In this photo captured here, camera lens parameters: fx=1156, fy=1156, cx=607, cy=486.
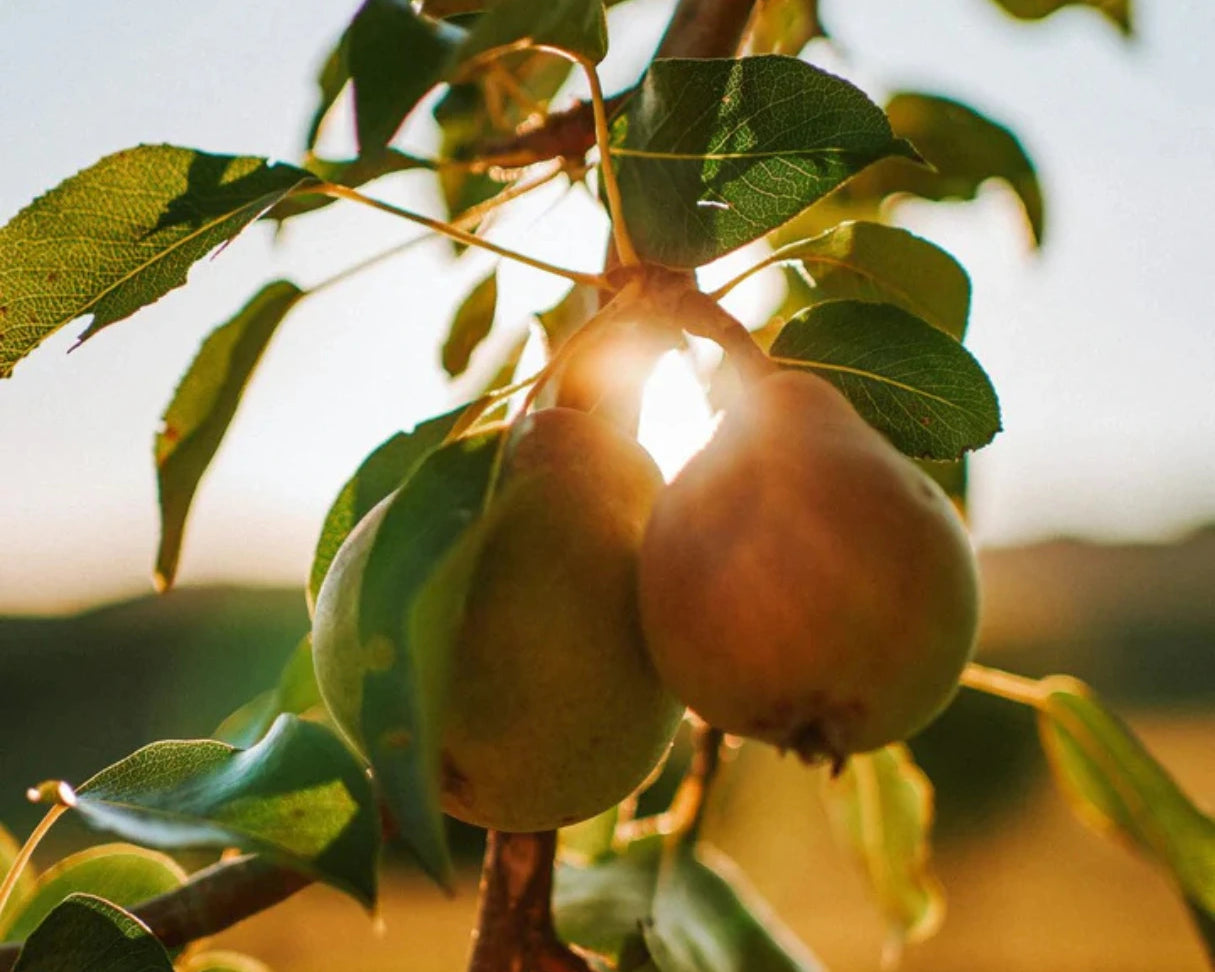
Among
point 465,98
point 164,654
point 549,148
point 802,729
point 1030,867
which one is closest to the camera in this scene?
point 802,729

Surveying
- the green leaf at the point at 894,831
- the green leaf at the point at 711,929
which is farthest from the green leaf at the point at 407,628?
the green leaf at the point at 894,831

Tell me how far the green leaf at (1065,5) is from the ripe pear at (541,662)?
623mm

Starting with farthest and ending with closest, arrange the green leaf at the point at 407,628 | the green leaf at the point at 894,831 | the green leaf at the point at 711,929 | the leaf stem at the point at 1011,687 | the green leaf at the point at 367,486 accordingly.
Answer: the green leaf at the point at 894,831, the leaf stem at the point at 1011,687, the green leaf at the point at 711,929, the green leaf at the point at 367,486, the green leaf at the point at 407,628

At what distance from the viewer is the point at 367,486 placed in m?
0.51

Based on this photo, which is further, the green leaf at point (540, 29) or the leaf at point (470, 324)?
the leaf at point (470, 324)

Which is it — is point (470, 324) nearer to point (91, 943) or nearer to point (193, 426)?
point (193, 426)

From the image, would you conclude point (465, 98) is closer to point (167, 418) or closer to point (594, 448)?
point (167, 418)

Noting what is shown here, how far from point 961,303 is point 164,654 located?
16.2 feet

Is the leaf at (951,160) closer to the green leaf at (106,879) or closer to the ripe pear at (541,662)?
the ripe pear at (541,662)

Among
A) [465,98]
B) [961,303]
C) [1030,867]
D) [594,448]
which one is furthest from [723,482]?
[1030,867]

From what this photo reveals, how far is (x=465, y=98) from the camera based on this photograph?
0.77 metres

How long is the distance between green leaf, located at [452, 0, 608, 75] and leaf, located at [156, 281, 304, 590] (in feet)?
0.72

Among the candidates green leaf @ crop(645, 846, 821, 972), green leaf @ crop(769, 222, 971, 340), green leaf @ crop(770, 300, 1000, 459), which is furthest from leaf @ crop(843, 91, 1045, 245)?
green leaf @ crop(645, 846, 821, 972)

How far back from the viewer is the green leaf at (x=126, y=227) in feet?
1.43
